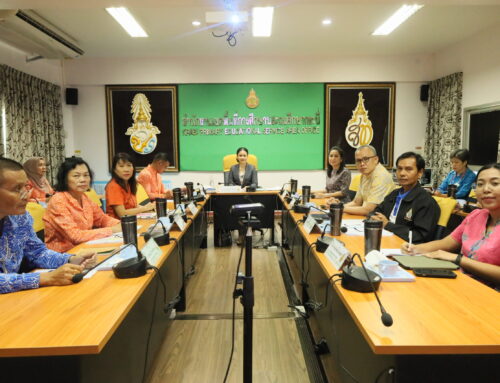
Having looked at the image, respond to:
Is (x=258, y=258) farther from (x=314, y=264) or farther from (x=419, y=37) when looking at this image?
(x=419, y=37)

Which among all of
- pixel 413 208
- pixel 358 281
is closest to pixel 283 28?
pixel 413 208

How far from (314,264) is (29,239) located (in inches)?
59.3

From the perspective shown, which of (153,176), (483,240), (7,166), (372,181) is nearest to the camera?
(7,166)

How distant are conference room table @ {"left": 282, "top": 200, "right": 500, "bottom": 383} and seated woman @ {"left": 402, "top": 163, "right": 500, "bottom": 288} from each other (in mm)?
166

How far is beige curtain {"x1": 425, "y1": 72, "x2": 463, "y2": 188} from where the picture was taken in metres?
5.02

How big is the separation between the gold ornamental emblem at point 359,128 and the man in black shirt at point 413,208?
3754mm

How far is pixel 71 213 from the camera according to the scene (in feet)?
6.61

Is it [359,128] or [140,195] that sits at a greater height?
[359,128]

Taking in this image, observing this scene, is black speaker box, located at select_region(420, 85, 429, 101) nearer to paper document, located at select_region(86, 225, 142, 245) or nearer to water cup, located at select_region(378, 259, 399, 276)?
water cup, located at select_region(378, 259, 399, 276)

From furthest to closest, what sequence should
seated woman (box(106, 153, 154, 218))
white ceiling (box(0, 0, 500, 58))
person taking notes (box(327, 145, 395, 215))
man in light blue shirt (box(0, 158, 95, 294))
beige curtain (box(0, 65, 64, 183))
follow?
beige curtain (box(0, 65, 64, 183)), white ceiling (box(0, 0, 500, 58)), seated woman (box(106, 153, 154, 218)), person taking notes (box(327, 145, 395, 215)), man in light blue shirt (box(0, 158, 95, 294))

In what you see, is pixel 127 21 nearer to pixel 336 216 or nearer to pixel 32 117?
pixel 32 117

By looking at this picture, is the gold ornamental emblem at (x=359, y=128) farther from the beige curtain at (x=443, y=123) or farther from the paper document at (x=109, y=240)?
the paper document at (x=109, y=240)

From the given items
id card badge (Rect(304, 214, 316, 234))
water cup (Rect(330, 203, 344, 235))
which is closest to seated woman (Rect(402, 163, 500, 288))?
water cup (Rect(330, 203, 344, 235))

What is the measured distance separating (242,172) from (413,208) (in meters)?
3.21
